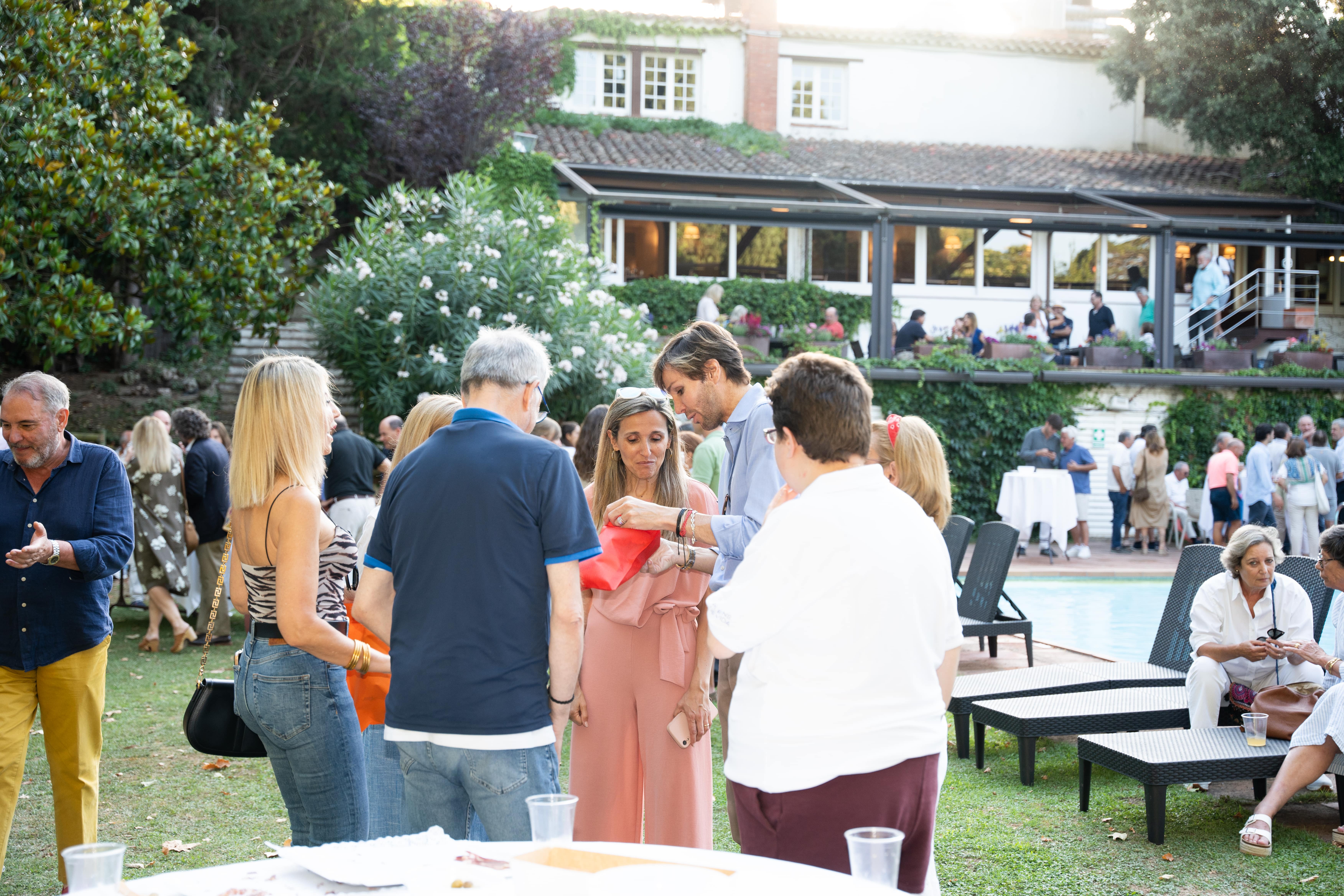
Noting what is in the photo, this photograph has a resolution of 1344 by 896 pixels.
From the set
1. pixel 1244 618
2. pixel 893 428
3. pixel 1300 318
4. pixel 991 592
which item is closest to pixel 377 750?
pixel 893 428

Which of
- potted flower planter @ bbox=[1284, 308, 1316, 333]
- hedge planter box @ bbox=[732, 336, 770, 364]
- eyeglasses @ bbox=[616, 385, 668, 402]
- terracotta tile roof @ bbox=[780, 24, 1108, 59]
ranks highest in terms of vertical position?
terracotta tile roof @ bbox=[780, 24, 1108, 59]

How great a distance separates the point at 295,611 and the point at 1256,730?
4218mm

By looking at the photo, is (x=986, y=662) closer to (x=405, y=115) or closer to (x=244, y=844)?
(x=244, y=844)

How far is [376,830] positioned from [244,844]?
1.52 m

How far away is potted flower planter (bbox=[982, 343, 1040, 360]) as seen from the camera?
20.2 meters

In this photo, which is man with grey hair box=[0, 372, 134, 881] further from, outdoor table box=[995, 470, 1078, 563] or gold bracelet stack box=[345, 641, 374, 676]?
outdoor table box=[995, 470, 1078, 563]

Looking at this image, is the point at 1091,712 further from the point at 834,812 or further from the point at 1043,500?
the point at 1043,500

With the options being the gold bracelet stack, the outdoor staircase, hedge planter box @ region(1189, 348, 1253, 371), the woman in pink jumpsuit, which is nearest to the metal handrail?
hedge planter box @ region(1189, 348, 1253, 371)

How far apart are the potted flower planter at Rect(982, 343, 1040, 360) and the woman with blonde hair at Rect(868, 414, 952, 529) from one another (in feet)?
52.3

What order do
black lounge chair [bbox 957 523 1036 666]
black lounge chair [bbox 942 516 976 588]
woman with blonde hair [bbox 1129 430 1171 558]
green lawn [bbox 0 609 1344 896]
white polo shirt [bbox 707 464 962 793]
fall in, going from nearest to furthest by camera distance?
1. white polo shirt [bbox 707 464 962 793]
2. green lawn [bbox 0 609 1344 896]
3. black lounge chair [bbox 957 523 1036 666]
4. black lounge chair [bbox 942 516 976 588]
5. woman with blonde hair [bbox 1129 430 1171 558]

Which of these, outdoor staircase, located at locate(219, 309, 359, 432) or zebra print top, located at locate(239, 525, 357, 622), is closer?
zebra print top, located at locate(239, 525, 357, 622)

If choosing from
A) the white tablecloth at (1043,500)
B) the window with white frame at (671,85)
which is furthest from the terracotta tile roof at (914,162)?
the white tablecloth at (1043,500)

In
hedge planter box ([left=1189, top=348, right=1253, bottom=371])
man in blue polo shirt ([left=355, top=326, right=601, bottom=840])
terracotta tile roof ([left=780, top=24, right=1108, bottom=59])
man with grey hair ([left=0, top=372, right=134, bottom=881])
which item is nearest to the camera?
man in blue polo shirt ([left=355, top=326, right=601, bottom=840])

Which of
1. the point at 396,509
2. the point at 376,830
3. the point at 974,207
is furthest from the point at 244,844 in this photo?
the point at 974,207
